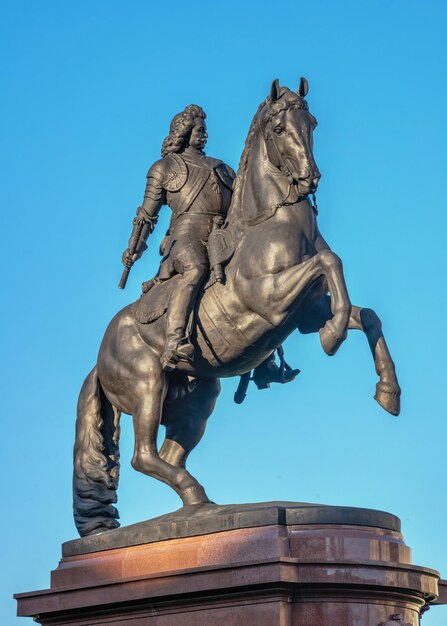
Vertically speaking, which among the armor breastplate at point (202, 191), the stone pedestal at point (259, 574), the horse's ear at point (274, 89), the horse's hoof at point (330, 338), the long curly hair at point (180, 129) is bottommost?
the stone pedestal at point (259, 574)

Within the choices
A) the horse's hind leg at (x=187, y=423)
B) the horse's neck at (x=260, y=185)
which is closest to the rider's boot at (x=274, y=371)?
the horse's hind leg at (x=187, y=423)

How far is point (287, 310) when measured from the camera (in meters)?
13.8

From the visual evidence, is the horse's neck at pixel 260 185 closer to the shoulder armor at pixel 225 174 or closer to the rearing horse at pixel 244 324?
the rearing horse at pixel 244 324

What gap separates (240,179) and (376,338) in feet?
6.99

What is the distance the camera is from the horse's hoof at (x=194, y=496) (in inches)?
548

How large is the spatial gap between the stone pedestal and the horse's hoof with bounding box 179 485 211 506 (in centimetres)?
17

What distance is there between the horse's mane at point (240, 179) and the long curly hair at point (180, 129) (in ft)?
2.91

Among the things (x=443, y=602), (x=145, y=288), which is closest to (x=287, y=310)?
(x=145, y=288)

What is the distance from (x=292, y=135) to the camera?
14.0m

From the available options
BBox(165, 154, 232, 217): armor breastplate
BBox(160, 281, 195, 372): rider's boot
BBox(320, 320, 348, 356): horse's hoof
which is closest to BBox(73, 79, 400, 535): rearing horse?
BBox(320, 320, 348, 356): horse's hoof

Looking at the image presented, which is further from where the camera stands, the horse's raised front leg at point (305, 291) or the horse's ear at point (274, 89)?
the horse's ear at point (274, 89)

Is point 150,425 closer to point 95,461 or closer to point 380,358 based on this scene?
point 95,461

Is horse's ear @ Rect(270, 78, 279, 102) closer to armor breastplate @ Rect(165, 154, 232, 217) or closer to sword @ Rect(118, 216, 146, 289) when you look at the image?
armor breastplate @ Rect(165, 154, 232, 217)

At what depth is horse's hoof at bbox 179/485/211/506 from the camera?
45.7 ft
